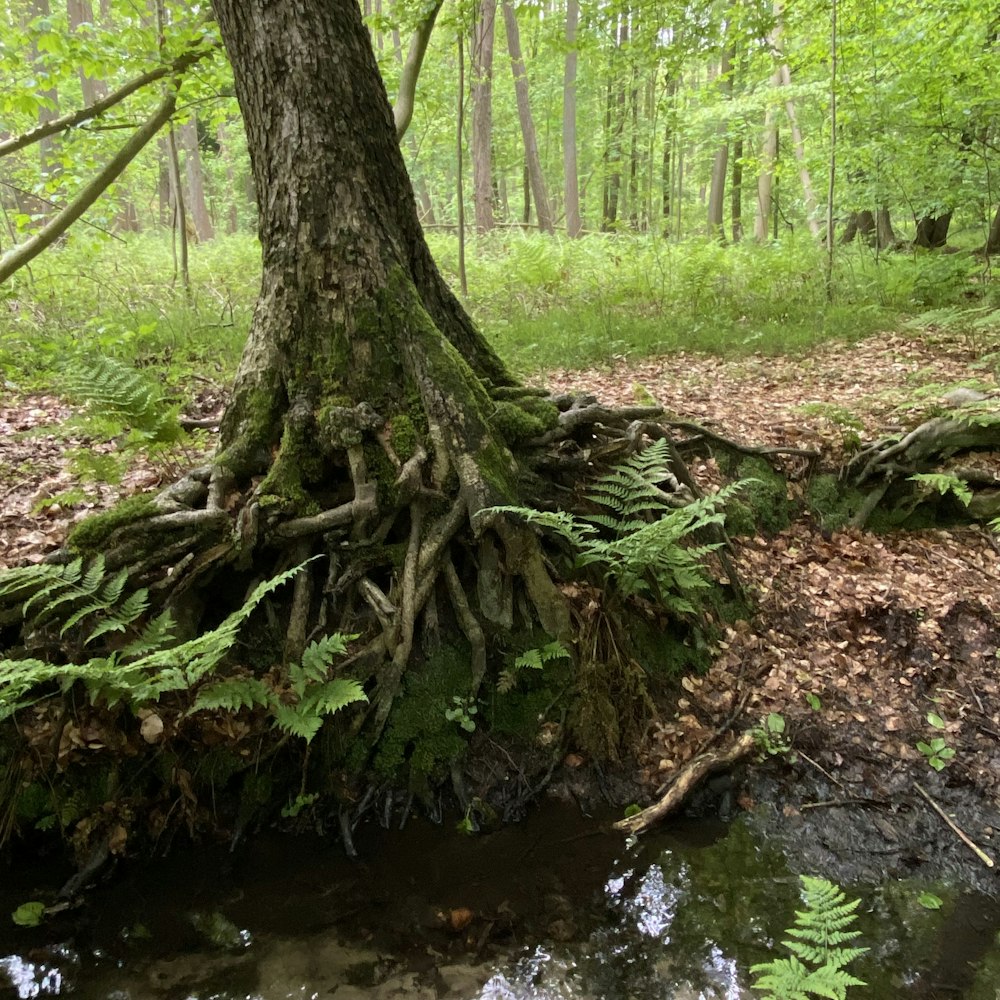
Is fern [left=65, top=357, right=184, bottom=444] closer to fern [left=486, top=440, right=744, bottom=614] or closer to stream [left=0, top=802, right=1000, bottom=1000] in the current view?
fern [left=486, top=440, right=744, bottom=614]

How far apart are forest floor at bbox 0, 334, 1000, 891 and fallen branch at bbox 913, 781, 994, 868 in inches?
0.6

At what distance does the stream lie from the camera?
2.55 m

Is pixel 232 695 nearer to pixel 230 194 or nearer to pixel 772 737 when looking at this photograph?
pixel 772 737

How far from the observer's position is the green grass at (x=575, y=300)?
7555 mm

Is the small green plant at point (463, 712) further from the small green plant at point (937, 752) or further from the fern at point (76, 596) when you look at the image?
the small green plant at point (937, 752)

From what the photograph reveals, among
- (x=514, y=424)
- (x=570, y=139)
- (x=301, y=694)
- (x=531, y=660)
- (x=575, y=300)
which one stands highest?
(x=570, y=139)

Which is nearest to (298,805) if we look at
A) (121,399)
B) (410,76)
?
(121,399)

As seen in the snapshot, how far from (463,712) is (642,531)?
1.42 m

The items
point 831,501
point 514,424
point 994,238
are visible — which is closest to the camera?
point 514,424

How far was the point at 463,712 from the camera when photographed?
3549 mm

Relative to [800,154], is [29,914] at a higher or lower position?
lower

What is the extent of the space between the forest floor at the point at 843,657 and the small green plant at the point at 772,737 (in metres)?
0.04

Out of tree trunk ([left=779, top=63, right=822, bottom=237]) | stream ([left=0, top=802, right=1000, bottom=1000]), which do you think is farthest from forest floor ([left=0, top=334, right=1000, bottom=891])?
tree trunk ([left=779, top=63, right=822, bottom=237])

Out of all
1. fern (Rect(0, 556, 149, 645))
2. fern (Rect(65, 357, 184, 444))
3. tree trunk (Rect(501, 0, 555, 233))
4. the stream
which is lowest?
the stream
